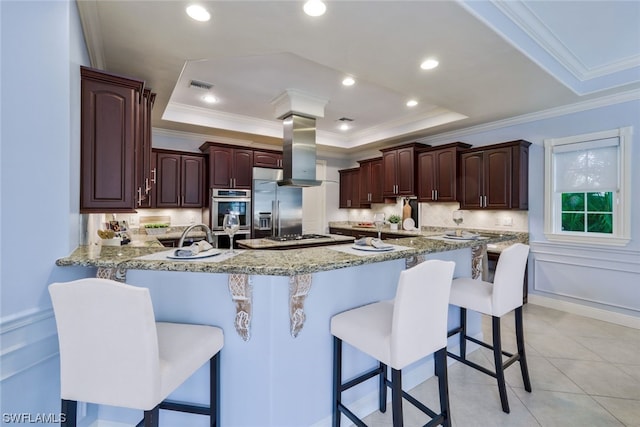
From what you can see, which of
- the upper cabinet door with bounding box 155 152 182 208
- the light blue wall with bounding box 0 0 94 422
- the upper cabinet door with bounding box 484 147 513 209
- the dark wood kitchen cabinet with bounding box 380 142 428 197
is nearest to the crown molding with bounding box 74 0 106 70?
the light blue wall with bounding box 0 0 94 422

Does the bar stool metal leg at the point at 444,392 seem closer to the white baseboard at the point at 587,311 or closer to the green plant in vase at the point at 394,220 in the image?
the white baseboard at the point at 587,311

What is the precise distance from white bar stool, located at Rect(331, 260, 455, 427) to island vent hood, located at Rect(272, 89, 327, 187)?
2630 mm

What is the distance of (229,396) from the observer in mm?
1583

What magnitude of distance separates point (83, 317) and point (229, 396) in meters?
0.88

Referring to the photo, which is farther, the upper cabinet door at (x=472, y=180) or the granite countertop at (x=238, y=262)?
the upper cabinet door at (x=472, y=180)

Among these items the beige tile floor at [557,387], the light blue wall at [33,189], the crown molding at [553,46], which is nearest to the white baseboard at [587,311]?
the beige tile floor at [557,387]

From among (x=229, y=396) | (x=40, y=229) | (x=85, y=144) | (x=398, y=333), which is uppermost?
(x=85, y=144)

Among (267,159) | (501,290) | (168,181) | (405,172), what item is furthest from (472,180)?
(168,181)

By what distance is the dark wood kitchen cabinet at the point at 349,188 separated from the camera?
6.40 m

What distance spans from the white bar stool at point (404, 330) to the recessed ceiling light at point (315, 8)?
5.57ft

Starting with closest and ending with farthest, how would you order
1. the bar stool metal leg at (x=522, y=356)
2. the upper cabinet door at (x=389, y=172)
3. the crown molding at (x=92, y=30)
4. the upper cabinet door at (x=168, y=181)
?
the crown molding at (x=92, y=30)
the bar stool metal leg at (x=522, y=356)
the upper cabinet door at (x=168, y=181)
the upper cabinet door at (x=389, y=172)

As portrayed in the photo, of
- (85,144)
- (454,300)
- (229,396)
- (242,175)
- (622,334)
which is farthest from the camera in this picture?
(242,175)

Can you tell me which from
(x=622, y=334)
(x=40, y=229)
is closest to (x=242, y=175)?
(x=40, y=229)

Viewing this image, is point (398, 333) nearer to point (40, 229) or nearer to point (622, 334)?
point (40, 229)
